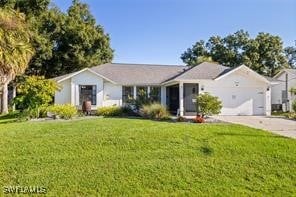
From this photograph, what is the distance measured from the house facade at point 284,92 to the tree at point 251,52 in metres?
11.3

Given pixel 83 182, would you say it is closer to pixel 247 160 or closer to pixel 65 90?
pixel 247 160

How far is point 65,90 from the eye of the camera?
84.5 feet

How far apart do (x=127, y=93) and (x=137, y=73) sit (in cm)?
272

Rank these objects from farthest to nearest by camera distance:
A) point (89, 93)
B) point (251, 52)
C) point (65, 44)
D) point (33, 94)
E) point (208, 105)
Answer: point (251, 52)
point (65, 44)
point (89, 93)
point (33, 94)
point (208, 105)

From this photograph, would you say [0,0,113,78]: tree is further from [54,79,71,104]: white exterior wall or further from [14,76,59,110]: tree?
[14,76,59,110]: tree

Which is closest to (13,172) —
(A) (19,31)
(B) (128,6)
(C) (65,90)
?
(A) (19,31)

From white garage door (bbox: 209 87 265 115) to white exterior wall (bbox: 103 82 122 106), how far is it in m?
7.40

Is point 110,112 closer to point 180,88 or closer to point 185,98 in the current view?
point 180,88

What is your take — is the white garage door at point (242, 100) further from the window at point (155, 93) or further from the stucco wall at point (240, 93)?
the window at point (155, 93)

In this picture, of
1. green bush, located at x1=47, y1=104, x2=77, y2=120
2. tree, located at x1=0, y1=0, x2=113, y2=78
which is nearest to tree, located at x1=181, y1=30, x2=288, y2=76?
tree, located at x1=0, y1=0, x2=113, y2=78

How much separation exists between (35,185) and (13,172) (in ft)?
3.42

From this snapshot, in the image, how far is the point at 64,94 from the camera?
25.7 meters

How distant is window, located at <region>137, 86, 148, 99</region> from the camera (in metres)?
25.3

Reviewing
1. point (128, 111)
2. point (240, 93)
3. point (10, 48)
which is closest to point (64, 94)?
point (128, 111)
